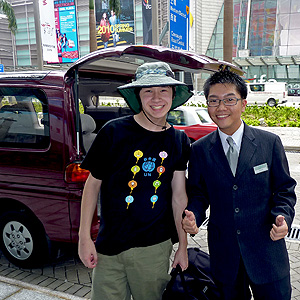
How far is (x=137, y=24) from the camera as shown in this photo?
5819 centimetres

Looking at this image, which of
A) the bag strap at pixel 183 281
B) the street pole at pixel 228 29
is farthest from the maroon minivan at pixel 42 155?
the street pole at pixel 228 29

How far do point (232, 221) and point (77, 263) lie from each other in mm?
2454

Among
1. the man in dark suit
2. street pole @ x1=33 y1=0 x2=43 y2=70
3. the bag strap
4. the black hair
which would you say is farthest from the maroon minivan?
street pole @ x1=33 y1=0 x2=43 y2=70

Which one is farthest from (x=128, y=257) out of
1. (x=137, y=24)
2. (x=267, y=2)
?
(x=137, y=24)

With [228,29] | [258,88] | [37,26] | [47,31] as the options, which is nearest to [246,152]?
[228,29]

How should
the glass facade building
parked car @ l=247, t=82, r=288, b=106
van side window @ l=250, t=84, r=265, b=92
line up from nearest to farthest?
parked car @ l=247, t=82, r=288, b=106 → van side window @ l=250, t=84, r=265, b=92 → the glass facade building

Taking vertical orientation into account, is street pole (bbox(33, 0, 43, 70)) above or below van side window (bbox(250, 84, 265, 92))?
above

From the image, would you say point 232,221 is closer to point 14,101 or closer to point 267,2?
point 14,101

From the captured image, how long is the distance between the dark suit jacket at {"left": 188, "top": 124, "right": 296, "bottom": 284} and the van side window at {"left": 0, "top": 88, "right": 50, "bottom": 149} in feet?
6.39

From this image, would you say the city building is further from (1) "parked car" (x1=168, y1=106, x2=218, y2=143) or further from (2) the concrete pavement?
(2) the concrete pavement

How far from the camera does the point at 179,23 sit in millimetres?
14547

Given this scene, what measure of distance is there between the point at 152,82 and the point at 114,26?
60.0 metres

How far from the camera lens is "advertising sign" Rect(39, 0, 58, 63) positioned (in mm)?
15992

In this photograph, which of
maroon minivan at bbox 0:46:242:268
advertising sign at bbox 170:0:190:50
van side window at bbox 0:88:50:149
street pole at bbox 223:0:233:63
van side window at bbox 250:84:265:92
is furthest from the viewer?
van side window at bbox 250:84:265:92
